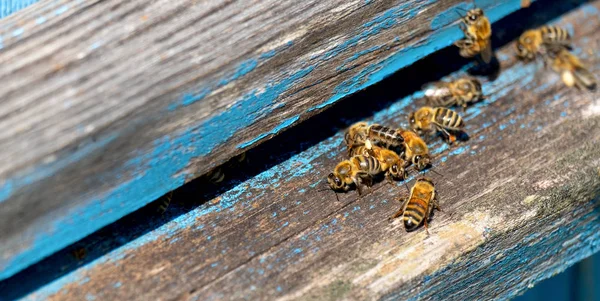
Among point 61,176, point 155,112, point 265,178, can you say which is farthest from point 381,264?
point 61,176

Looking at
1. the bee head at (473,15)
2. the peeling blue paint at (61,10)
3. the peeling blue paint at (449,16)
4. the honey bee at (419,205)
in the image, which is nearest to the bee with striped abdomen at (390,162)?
the honey bee at (419,205)

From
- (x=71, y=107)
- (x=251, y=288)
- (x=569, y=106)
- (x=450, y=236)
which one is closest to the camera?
(x=71, y=107)

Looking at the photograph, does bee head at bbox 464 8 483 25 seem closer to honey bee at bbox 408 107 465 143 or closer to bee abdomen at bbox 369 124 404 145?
honey bee at bbox 408 107 465 143

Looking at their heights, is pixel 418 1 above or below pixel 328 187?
above

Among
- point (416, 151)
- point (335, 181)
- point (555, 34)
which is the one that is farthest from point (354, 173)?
point (555, 34)

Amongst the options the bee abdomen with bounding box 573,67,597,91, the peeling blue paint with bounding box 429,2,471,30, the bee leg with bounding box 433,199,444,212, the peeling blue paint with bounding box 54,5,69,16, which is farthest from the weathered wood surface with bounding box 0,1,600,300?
the peeling blue paint with bounding box 54,5,69,16

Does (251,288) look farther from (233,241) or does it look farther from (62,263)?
(62,263)
